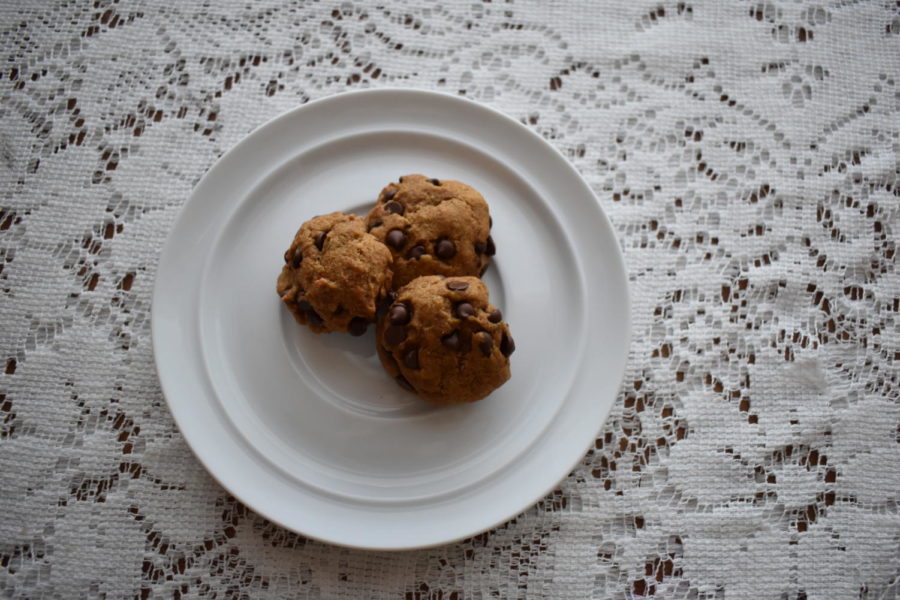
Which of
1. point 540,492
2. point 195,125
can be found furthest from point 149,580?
point 195,125

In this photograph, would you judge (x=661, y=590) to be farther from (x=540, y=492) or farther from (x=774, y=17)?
(x=774, y=17)

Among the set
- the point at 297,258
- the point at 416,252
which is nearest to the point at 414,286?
the point at 416,252

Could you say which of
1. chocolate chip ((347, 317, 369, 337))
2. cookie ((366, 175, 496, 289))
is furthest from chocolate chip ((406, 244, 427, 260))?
chocolate chip ((347, 317, 369, 337))

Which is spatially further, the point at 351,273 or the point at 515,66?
the point at 515,66

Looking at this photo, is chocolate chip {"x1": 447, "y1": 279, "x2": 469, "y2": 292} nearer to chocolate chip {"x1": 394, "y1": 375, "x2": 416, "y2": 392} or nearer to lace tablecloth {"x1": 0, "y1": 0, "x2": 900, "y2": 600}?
chocolate chip {"x1": 394, "y1": 375, "x2": 416, "y2": 392}

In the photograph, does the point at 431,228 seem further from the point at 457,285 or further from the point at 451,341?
the point at 451,341

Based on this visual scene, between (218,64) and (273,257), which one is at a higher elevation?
(218,64)
